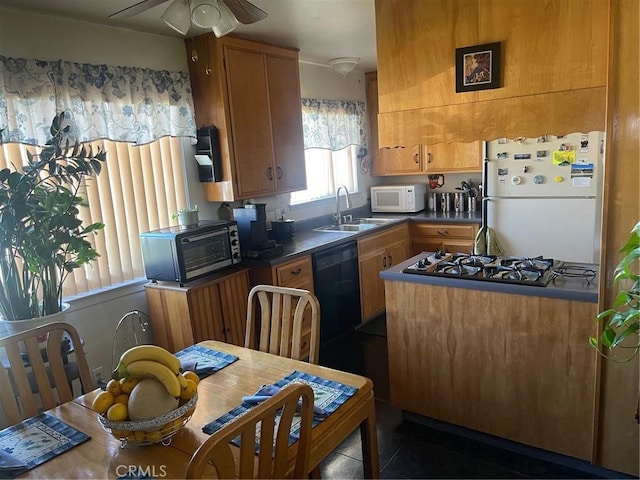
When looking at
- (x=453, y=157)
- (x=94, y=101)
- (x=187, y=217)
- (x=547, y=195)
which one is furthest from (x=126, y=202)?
(x=547, y=195)

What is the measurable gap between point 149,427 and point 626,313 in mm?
1450

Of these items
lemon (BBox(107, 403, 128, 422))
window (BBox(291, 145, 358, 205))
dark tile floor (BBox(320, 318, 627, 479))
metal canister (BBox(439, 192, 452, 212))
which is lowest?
dark tile floor (BBox(320, 318, 627, 479))

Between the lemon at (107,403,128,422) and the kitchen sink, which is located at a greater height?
the kitchen sink

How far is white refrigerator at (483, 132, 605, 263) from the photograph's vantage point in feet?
11.8

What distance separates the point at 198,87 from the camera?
319 centimetres

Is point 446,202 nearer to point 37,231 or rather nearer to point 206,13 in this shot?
point 206,13

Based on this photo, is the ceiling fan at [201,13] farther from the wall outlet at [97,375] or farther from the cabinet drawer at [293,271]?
the wall outlet at [97,375]

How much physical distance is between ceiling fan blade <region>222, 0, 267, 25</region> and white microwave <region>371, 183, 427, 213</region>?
10.4 ft

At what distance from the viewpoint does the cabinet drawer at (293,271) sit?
317 cm

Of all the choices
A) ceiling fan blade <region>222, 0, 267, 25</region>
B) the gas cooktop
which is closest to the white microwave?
the gas cooktop

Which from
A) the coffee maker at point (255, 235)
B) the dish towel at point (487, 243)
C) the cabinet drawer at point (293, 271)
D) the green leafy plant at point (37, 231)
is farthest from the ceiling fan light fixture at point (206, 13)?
the dish towel at point (487, 243)

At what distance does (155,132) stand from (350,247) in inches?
67.3

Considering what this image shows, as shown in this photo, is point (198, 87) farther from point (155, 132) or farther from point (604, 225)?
point (604, 225)

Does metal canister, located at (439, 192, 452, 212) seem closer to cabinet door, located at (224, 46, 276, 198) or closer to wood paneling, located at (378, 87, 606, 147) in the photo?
cabinet door, located at (224, 46, 276, 198)
